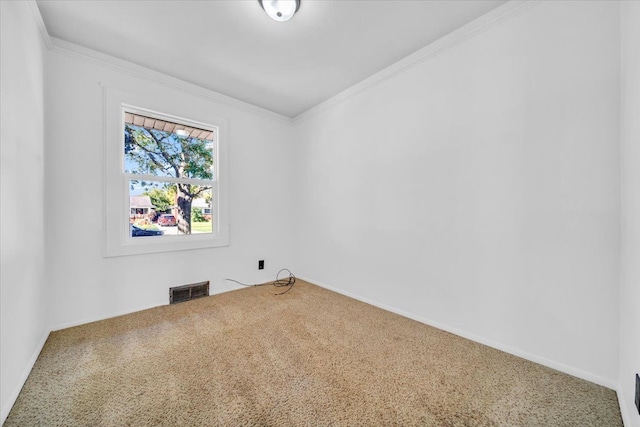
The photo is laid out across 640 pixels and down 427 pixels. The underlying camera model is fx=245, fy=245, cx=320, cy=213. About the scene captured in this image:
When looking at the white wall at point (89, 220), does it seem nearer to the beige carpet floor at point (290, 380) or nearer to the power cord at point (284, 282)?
the beige carpet floor at point (290, 380)

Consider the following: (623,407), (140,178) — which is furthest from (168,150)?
(623,407)

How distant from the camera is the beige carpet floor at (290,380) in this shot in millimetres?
1209

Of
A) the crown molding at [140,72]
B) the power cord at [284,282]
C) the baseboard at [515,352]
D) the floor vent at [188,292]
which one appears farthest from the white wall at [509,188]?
the floor vent at [188,292]

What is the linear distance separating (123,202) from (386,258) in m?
2.69

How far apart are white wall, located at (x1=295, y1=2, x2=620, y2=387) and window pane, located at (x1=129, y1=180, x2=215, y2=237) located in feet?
6.34

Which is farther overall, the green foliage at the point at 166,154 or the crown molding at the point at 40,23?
the green foliage at the point at 166,154

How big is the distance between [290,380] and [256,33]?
2.57 metres

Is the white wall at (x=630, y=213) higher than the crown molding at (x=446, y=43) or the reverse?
the reverse

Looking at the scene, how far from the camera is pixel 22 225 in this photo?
148 cm

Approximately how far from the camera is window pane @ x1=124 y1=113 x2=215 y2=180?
8.32 feet

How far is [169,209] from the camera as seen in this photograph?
2.77m

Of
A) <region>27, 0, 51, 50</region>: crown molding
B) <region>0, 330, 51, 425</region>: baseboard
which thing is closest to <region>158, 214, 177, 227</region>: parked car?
<region>0, 330, 51, 425</region>: baseboard

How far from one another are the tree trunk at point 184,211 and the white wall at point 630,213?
11.4ft

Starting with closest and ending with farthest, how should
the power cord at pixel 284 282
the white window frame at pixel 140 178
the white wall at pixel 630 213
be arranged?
the white wall at pixel 630 213 < the white window frame at pixel 140 178 < the power cord at pixel 284 282
